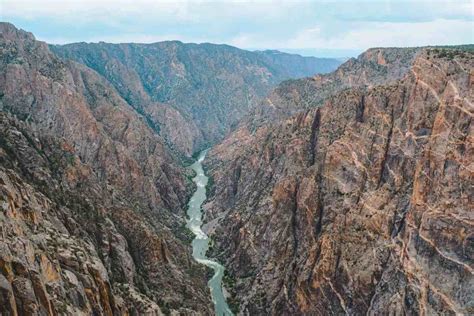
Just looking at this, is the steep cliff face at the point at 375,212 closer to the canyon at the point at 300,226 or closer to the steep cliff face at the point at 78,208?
the canyon at the point at 300,226

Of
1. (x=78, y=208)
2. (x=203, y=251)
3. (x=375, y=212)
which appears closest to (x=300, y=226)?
(x=375, y=212)

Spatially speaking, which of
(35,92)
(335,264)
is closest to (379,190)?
(335,264)

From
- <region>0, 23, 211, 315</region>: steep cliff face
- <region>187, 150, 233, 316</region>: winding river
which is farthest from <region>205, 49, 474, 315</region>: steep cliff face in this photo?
<region>0, 23, 211, 315</region>: steep cliff face

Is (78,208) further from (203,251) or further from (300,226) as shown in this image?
(203,251)

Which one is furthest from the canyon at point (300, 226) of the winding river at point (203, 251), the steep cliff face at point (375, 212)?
the winding river at point (203, 251)

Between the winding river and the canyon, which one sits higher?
the canyon

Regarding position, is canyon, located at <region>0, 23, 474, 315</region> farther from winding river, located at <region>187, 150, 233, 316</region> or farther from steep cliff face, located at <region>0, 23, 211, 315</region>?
winding river, located at <region>187, 150, 233, 316</region>
